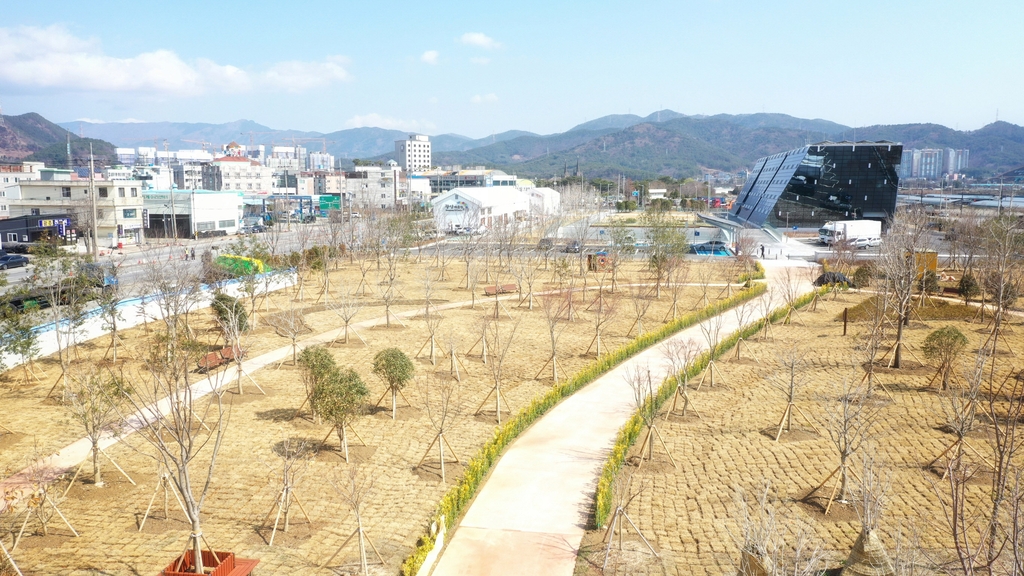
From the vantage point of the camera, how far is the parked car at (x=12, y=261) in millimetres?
37081

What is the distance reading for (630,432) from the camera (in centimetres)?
1309

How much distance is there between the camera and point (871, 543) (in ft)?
27.5

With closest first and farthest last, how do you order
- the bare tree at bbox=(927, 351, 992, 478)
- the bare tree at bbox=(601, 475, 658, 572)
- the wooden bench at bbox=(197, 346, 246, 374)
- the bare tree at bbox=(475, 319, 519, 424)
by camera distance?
the bare tree at bbox=(601, 475, 658, 572)
the bare tree at bbox=(927, 351, 992, 478)
the bare tree at bbox=(475, 319, 519, 424)
the wooden bench at bbox=(197, 346, 246, 374)

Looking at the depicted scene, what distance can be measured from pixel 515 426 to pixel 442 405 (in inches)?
59.6

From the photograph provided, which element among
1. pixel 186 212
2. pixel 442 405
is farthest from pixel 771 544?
pixel 186 212

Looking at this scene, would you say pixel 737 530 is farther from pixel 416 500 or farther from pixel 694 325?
pixel 694 325

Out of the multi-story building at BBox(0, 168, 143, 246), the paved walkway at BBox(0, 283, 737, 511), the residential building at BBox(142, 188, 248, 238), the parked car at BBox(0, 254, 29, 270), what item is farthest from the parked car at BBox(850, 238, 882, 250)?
the parked car at BBox(0, 254, 29, 270)

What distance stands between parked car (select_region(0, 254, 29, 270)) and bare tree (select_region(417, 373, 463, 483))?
100 ft

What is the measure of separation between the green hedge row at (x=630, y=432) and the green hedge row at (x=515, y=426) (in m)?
1.77

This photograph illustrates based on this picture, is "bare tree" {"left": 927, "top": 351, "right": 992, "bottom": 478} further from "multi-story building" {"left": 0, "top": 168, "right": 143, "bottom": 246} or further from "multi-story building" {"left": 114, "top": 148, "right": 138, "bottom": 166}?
"multi-story building" {"left": 114, "top": 148, "right": 138, "bottom": 166}

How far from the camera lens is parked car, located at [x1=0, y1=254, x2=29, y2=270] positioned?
37081 mm

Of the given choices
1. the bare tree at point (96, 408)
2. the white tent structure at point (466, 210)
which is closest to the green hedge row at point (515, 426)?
the bare tree at point (96, 408)

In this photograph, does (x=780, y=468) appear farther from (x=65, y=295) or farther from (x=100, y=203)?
(x=100, y=203)

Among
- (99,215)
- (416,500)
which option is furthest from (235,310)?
(99,215)
